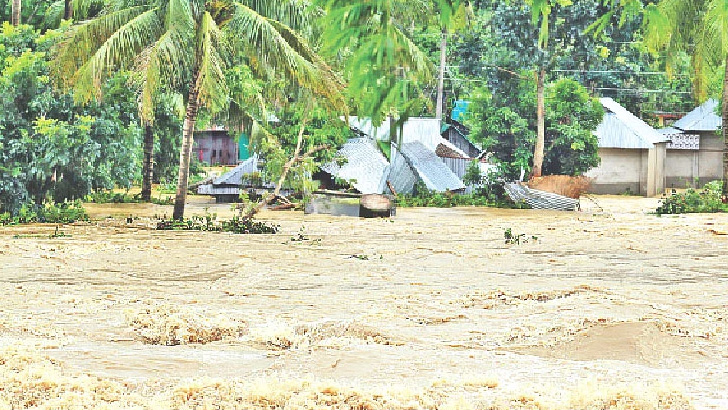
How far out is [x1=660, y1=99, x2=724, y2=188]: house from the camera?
130ft

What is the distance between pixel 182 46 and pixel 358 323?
10.5m

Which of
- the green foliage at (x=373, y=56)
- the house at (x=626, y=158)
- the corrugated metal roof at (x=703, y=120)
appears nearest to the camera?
the green foliage at (x=373, y=56)

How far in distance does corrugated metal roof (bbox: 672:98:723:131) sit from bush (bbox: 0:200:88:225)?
26632 mm

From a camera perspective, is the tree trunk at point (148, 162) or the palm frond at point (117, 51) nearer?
the palm frond at point (117, 51)

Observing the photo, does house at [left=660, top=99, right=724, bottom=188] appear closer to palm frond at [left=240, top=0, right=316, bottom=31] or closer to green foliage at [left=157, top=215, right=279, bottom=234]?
palm frond at [left=240, top=0, right=316, bottom=31]

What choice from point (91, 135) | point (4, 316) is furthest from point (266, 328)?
point (91, 135)

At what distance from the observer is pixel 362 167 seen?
2923cm

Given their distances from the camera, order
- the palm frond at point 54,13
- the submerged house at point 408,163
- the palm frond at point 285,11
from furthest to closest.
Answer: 1. the submerged house at point 408,163
2. the palm frond at point 54,13
3. the palm frond at point 285,11

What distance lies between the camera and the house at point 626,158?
35.8 meters

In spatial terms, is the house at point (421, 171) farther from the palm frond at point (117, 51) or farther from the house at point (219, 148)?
the house at point (219, 148)

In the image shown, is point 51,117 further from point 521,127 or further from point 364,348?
point 521,127

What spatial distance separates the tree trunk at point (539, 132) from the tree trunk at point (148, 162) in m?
11.3

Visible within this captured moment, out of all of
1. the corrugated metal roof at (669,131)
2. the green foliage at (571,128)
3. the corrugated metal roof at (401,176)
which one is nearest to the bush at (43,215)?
the corrugated metal roof at (401,176)

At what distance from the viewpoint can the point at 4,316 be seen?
335 inches
